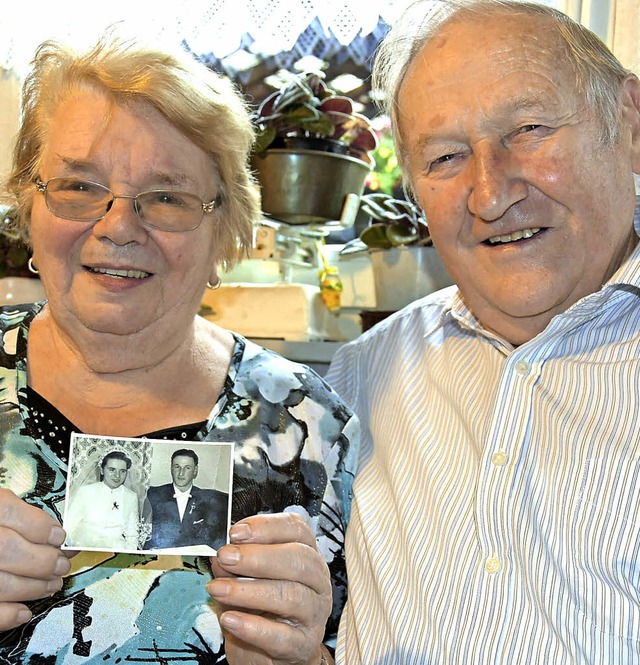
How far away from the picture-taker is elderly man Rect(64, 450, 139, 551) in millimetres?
1071

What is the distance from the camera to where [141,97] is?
1.31 metres

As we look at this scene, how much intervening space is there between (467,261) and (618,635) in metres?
0.62

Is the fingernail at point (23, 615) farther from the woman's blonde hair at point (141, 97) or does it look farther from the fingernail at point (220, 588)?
the woman's blonde hair at point (141, 97)

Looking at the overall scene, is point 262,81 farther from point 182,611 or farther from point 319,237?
point 182,611

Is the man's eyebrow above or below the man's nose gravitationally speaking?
above

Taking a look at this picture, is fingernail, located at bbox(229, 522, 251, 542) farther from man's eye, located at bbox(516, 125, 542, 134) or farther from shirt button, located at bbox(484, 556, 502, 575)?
man's eye, located at bbox(516, 125, 542, 134)

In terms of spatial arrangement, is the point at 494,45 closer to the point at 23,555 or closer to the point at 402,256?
the point at 402,256

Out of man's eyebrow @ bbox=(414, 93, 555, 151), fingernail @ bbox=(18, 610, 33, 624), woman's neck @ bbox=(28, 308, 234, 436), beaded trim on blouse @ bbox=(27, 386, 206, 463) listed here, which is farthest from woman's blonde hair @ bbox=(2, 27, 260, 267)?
fingernail @ bbox=(18, 610, 33, 624)

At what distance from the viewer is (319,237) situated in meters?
2.22

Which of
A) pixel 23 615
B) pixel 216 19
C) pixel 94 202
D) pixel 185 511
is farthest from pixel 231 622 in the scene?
pixel 216 19

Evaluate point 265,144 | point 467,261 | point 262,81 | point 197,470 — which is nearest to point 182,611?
point 197,470

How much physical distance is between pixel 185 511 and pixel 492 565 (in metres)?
0.45

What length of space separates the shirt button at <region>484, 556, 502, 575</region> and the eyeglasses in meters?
0.71

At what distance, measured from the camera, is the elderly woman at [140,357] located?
4.05ft
